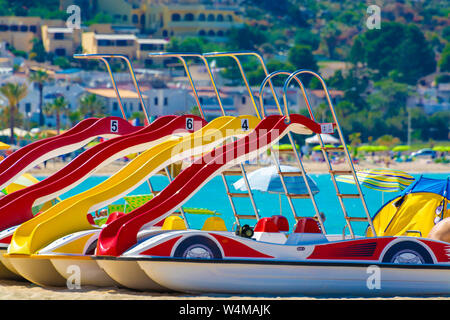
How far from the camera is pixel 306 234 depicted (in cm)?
1293

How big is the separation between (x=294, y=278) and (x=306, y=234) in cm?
62

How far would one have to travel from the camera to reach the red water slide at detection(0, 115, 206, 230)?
1440cm

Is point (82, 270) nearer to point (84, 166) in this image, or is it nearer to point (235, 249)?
point (84, 166)

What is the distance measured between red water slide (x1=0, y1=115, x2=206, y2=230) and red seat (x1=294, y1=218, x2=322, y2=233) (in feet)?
9.59

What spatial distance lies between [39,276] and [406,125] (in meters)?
96.9

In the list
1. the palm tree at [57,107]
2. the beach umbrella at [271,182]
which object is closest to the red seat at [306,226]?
the beach umbrella at [271,182]

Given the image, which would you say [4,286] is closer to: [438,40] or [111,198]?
[111,198]

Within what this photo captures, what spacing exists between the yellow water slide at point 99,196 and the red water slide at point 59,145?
5.90 feet

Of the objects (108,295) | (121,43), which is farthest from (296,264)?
(121,43)

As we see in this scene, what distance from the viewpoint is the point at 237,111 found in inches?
3986

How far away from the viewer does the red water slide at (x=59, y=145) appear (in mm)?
15492

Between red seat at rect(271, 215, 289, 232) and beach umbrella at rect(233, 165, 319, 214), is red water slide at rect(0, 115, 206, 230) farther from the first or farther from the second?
beach umbrella at rect(233, 165, 319, 214)

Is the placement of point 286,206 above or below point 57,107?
above
